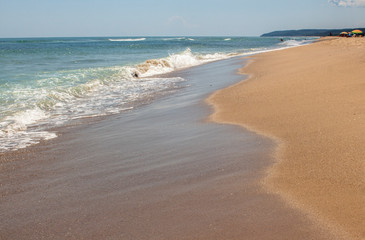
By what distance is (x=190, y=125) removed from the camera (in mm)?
5895

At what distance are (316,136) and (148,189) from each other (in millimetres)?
2287

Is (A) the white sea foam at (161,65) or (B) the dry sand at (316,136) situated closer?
(B) the dry sand at (316,136)

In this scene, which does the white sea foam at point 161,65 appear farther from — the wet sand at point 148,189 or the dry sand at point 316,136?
the wet sand at point 148,189

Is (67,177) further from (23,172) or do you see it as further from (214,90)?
(214,90)

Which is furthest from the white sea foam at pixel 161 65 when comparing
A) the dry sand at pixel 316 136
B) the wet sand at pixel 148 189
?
the wet sand at pixel 148 189

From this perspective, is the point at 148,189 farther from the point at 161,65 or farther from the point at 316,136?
the point at 161,65

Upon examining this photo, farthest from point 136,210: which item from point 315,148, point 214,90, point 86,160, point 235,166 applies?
point 214,90

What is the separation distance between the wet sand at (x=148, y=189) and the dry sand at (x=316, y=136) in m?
0.18

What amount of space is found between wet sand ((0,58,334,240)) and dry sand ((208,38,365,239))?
0.18 meters

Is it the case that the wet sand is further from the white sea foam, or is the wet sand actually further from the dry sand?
the white sea foam

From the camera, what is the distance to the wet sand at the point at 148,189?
262 cm

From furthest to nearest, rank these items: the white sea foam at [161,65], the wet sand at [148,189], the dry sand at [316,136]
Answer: the white sea foam at [161,65], the dry sand at [316,136], the wet sand at [148,189]

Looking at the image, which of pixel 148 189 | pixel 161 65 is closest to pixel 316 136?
pixel 148 189

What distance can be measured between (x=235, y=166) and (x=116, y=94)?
7776 millimetres
